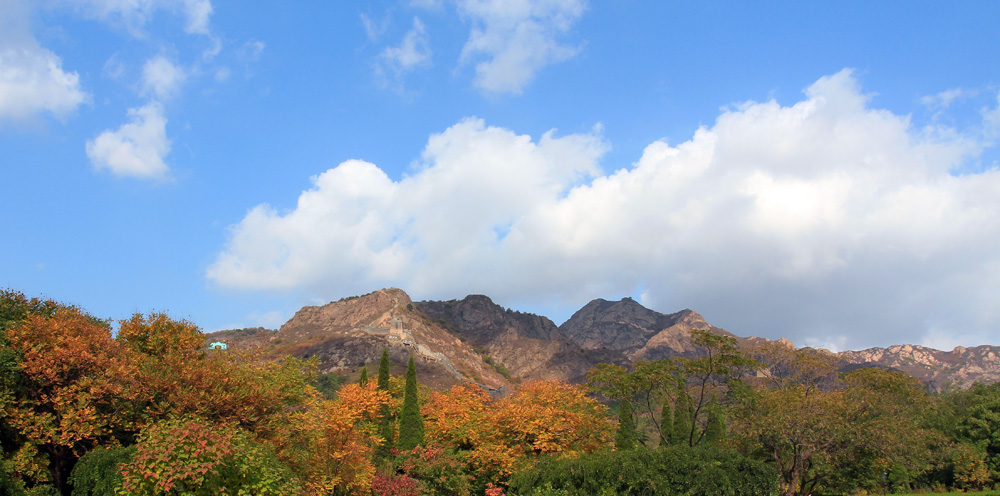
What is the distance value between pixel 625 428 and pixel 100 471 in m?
25.7

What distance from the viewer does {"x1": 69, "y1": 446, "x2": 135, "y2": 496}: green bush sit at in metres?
14.6

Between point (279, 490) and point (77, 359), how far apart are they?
8123mm

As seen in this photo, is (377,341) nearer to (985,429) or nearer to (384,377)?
(384,377)

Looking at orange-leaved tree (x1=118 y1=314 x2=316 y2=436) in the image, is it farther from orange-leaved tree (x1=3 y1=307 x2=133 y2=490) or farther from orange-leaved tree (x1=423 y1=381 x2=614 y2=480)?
orange-leaved tree (x1=423 y1=381 x2=614 y2=480)

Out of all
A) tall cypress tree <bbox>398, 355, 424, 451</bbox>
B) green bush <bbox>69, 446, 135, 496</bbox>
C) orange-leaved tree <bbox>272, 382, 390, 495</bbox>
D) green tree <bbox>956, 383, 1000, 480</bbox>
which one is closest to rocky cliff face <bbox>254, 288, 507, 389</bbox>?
tall cypress tree <bbox>398, 355, 424, 451</bbox>

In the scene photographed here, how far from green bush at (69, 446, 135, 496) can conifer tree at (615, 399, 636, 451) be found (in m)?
22.4

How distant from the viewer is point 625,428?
32.9m

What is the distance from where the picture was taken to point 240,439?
43.7ft

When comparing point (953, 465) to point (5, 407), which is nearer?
point (5, 407)

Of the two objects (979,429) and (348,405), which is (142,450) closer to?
(348,405)

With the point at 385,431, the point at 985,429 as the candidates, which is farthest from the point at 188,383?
the point at 985,429

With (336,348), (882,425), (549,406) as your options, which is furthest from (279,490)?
(336,348)

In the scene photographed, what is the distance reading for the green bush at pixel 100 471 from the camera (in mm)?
14555

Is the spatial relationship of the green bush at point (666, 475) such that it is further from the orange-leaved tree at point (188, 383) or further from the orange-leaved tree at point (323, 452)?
the orange-leaved tree at point (188, 383)
